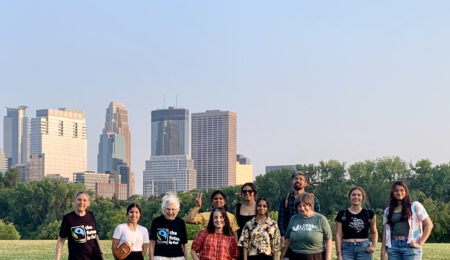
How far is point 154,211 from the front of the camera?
8212 centimetres

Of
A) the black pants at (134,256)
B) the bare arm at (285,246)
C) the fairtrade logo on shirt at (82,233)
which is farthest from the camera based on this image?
the black pants at (134,256)

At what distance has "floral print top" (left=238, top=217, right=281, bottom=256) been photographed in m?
10.9

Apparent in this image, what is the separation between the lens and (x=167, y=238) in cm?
1139

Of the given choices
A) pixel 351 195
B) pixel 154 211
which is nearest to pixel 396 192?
pixel 351 195

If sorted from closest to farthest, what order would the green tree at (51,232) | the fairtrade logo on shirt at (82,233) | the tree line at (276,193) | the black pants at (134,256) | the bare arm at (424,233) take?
the bare arm at (424,233) → the fairtrade logo on shirt at (82,233) → the black pants at (134,256) → the green tree at (51,232) → the tree line at (276,193)

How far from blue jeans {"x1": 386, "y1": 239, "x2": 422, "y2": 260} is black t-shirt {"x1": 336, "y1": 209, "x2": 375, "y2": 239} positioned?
2.60ft

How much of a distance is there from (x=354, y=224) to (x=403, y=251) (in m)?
1.05

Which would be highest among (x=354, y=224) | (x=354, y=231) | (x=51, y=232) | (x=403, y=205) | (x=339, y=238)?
(x=403, y=205)

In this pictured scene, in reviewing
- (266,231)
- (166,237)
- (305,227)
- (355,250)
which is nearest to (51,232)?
(166,237)

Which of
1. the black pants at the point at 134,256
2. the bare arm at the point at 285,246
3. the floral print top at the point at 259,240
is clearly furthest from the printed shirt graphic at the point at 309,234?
the black pants at the point at 134,256

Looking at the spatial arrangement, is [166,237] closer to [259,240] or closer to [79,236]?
[79,236]

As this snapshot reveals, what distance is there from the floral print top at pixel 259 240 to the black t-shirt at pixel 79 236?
86.4 inches

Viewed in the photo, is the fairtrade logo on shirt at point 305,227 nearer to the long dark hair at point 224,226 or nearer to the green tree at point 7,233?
the long dark hair at point 224,226

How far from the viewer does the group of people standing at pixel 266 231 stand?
1063cm
